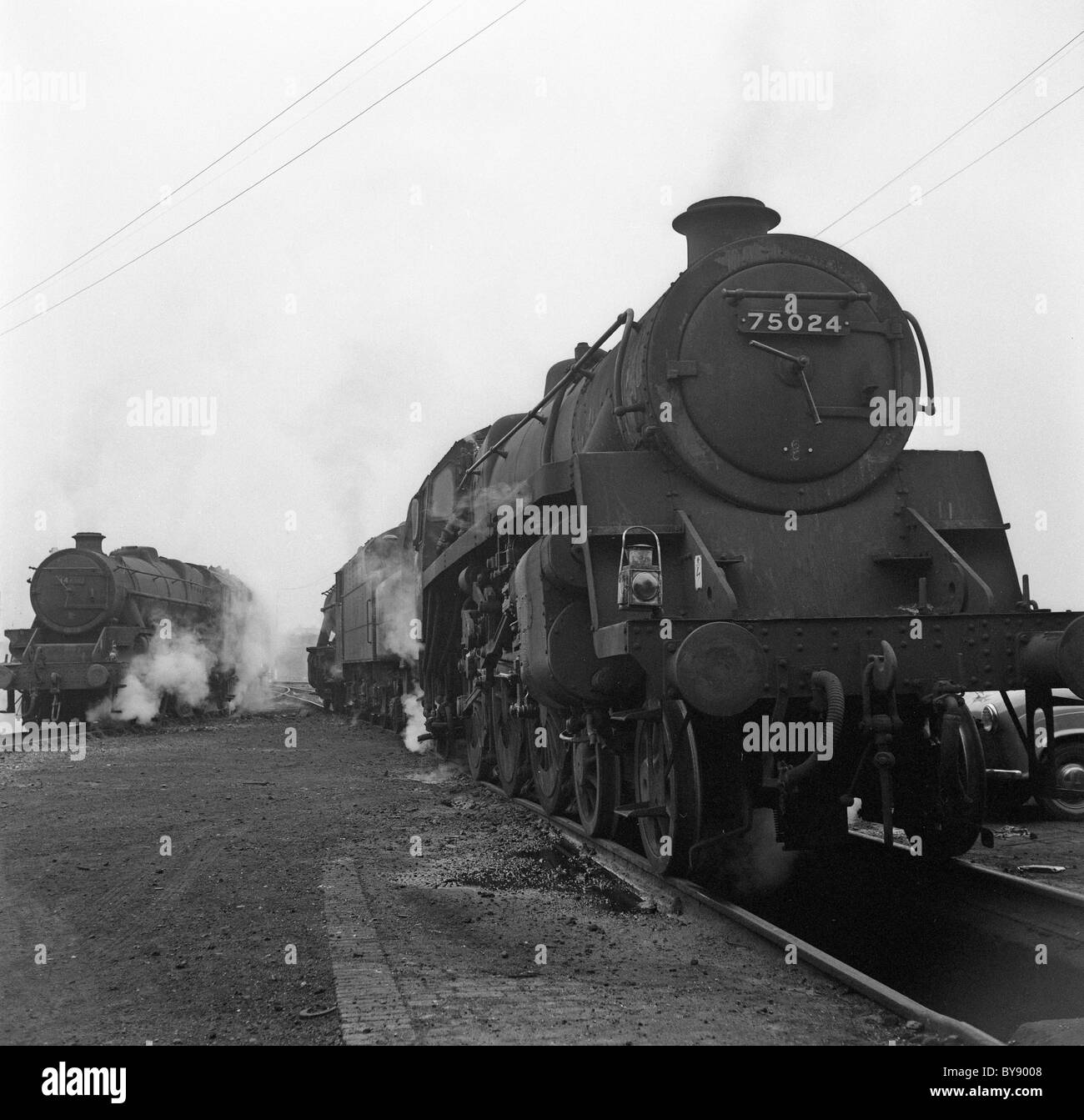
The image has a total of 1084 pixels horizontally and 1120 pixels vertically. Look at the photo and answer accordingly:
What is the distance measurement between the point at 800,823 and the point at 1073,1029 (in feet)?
5.60

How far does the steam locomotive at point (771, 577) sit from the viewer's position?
5.00 metres

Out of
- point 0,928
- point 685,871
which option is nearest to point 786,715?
point 685,871

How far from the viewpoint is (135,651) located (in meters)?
20.0

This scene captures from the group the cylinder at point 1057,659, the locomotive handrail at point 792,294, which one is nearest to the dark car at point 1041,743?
the cylinder at point 1057,659

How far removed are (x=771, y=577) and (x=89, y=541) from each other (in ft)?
57.2

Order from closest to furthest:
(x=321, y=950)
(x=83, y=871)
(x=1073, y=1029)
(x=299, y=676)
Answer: (x=1073, y=1029) → (x=321, y=950) → (x=83, y=871) → (x=299, y=676)

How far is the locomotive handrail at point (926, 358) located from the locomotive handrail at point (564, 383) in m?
1.53

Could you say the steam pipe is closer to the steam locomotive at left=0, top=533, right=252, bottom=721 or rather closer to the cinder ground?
the cinder ground

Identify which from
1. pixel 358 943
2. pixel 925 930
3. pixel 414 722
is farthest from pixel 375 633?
pixel 925 930

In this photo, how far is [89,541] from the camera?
67.5 feet

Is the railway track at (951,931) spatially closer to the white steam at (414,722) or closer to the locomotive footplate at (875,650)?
the locomotive footplate at (875,650)

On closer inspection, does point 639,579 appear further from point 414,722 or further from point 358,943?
point 414,722

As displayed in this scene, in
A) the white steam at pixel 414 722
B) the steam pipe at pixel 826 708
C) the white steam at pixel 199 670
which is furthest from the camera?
the white steam at pixel 199 670
